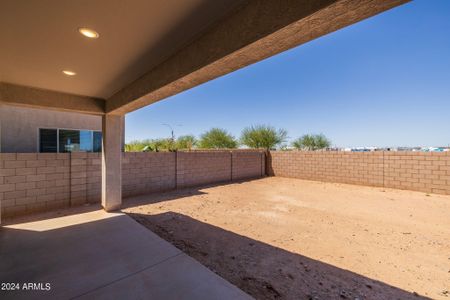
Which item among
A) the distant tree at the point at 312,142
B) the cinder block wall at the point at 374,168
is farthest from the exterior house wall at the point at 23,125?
the distant tree at the point at 312,142

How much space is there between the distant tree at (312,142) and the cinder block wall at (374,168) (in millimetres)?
Answer: 12744

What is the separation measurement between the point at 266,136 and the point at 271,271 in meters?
15.7

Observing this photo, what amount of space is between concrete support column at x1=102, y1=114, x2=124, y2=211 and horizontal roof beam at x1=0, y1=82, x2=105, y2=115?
0.33m

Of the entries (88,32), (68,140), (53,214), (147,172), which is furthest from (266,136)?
(88,32)

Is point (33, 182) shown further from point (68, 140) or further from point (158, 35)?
point (158, 35)

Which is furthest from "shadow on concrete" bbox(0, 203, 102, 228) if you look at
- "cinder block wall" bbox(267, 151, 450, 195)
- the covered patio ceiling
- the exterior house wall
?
"cinder block wall" bbox(267, 151, 450, 195)

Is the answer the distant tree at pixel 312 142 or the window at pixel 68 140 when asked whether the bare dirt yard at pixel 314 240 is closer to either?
the window at pixel 68 140

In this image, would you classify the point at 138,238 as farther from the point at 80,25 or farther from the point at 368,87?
the point at 368,87

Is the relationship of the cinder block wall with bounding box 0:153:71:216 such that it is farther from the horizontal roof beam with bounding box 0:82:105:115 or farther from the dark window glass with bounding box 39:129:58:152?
the dark window glass with bounding box 39:129:58:152

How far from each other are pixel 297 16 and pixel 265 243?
9.93 feet

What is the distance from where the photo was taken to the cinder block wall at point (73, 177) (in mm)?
4172

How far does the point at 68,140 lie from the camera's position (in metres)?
7.83

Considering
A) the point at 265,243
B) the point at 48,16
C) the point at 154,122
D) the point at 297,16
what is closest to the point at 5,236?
the point at 48,16

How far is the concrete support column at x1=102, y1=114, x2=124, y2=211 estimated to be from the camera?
4516mm
